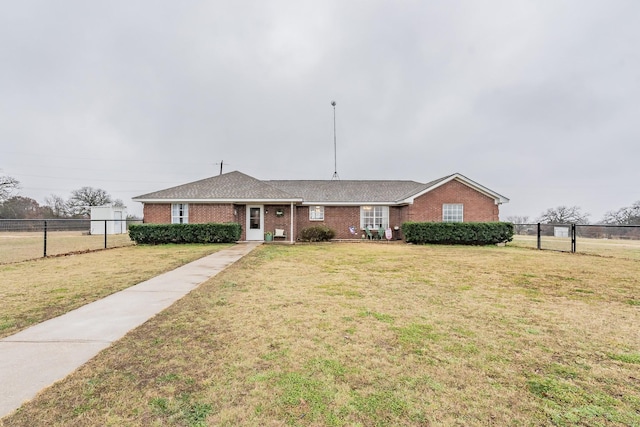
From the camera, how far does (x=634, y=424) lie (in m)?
2.07

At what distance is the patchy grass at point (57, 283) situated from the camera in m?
4.42

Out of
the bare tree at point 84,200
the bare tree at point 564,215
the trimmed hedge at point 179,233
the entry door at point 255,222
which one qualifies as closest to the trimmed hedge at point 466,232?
Result: the entry door at point 255,222

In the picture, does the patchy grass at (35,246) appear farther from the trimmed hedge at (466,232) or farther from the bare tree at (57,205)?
the bare tree at (57,205)

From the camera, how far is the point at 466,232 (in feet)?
58.6

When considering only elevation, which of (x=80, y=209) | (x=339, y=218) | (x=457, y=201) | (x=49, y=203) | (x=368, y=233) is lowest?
(x=368, y=233)

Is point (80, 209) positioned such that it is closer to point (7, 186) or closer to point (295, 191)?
point (7, 186)

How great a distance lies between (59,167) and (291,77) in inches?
2167

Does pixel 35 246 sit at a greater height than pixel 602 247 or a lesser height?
greater

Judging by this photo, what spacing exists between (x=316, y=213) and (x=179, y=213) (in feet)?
29.8

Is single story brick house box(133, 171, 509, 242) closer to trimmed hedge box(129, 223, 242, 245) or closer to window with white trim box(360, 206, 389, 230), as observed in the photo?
window with white trim box(360, 206, 389, 230)

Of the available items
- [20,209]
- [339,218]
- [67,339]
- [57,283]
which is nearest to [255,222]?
[339,218]

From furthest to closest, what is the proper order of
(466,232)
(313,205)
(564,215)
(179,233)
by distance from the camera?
(564,215), (313,205), (466,232), (179,233)

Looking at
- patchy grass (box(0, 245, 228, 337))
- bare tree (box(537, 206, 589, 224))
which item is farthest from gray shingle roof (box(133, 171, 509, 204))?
bare tree (box(537, 206, 589, 224))

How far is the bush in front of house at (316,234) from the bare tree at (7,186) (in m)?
38.4
